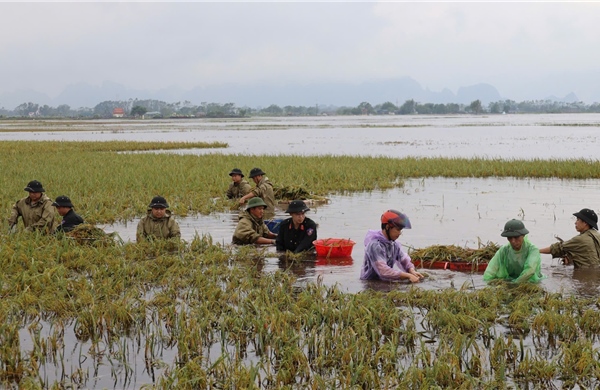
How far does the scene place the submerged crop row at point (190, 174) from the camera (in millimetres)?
14648

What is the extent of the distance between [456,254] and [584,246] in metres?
1.51

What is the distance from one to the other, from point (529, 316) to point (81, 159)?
2107 cm

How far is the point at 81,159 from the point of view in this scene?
81.6 ft

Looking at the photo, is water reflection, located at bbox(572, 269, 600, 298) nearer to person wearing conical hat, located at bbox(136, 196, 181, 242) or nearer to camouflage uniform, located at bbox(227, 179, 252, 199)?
person wearing conical hat, located at bbox(136, 196, 181, 242)

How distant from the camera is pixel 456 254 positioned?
8859 millimetres

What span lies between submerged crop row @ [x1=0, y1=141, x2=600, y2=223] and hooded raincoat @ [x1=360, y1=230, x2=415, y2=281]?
645 centimetres

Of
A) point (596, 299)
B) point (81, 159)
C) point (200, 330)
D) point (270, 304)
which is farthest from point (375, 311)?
point (81, 159)

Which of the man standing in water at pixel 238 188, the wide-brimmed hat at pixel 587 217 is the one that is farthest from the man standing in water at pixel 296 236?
the man standing in water at pixel 238 188

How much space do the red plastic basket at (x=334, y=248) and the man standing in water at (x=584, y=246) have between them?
2.50m

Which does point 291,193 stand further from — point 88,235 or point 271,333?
point 271,333

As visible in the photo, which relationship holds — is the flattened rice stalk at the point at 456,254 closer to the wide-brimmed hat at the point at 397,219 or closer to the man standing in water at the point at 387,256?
the man standing in water at the point at 387,256

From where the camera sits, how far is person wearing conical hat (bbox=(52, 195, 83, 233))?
388 inches

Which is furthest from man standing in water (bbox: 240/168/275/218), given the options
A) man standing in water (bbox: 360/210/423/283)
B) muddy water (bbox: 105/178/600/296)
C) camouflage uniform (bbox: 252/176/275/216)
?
man standing in water (bbox: 360/210/423/283)

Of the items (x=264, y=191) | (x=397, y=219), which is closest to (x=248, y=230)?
(x=264, y=191)
